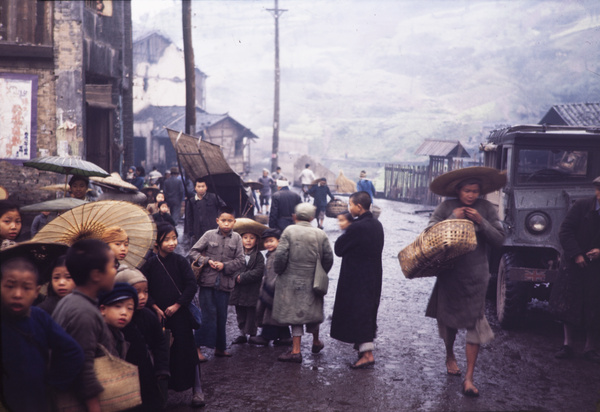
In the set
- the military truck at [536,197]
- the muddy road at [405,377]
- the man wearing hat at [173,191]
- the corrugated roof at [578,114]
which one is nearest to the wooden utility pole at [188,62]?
the man wearing hat at [173,191]

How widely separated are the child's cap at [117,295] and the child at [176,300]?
4.10ft

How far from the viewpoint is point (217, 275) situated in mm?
6531

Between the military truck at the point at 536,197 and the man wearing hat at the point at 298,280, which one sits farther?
the military truck at the point at 536,197

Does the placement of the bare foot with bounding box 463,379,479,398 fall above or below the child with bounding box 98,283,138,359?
below

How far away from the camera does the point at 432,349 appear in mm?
7125

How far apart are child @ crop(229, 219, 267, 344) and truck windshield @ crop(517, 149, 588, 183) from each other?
380cm

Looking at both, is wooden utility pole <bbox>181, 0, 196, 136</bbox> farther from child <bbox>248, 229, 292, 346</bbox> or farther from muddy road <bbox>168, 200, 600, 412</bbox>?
child <bbox>248, 229, 292, 346</bbox>

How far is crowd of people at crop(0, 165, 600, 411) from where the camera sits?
2973mm

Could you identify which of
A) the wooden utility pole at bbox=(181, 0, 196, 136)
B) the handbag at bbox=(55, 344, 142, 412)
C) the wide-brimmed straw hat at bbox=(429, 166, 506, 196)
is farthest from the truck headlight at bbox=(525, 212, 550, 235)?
the wooden utility pole at bbox=(181, 0, 196, 136)

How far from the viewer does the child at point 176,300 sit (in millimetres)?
5074

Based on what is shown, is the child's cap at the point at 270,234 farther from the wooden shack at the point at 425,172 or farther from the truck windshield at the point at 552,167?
the wooden shack at the point at 425,172

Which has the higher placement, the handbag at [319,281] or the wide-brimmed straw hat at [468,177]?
the wide-brimmed straw hat at [468,177]

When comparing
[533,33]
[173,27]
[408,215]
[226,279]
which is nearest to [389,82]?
[533,33]

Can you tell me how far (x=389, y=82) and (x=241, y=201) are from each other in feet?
290
